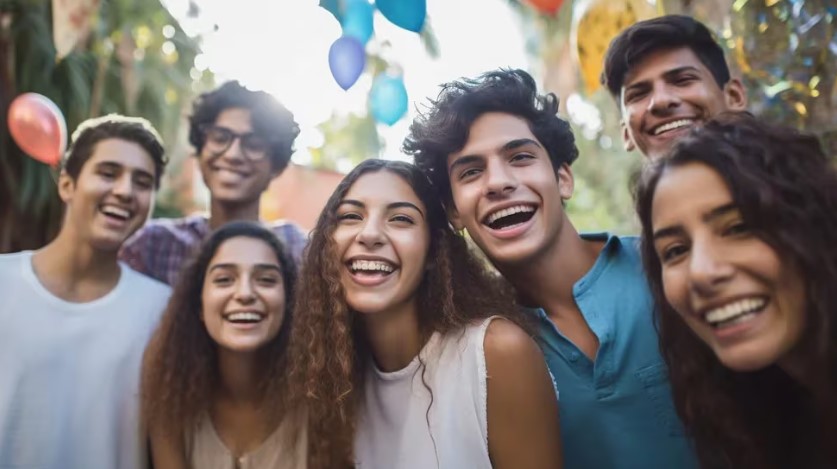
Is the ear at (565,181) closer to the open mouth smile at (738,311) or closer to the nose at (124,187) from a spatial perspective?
the open mouth smile at (738,311)

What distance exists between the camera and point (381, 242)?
2.40m

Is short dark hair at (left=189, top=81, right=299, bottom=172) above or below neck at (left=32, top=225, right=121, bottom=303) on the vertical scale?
above

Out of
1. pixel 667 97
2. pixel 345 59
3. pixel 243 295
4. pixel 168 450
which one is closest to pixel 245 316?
pixel 243 295

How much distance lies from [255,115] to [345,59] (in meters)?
0.75

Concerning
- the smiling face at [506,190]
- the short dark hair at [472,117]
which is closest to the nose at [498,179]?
the smiling face at [506,190]

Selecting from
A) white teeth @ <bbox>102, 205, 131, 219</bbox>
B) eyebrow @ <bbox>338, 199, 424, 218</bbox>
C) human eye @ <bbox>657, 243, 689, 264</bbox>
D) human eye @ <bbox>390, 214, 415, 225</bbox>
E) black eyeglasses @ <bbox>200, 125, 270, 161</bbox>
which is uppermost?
black eyeglasses @ <bbox>200, 125, 270, 161</bbox>

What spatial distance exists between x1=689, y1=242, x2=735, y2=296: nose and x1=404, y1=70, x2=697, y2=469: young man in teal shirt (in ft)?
2.41

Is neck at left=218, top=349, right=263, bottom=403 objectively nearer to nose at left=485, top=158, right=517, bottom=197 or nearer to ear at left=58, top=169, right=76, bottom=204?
ear at left=58, top=169, right=76, bottom=204

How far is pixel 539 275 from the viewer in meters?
2.58

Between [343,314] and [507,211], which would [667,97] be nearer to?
[507,211]

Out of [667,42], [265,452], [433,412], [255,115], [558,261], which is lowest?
[265,452]

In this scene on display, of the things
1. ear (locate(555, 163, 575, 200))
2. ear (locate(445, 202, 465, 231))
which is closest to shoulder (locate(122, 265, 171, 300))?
ear (locate(445, 202, 465, 231))

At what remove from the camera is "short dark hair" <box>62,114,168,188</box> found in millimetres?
3145

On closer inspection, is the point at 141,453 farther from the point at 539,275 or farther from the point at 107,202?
the point at 539,275
